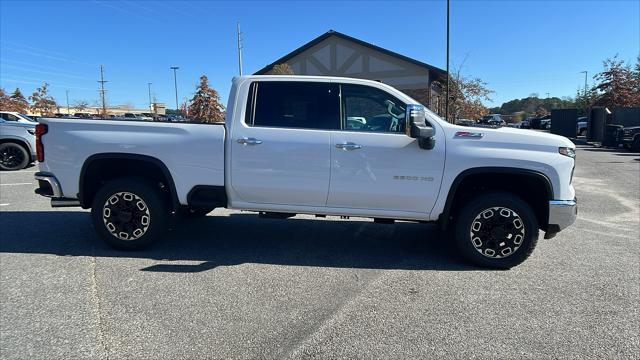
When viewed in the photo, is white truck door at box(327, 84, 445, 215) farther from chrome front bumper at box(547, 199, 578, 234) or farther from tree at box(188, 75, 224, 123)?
tree at box(188, 75, 224, 123)

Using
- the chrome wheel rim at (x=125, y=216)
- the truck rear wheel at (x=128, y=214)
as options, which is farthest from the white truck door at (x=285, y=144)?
the chrome wheel rim at (x=125, y=216)

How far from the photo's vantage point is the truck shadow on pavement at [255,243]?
5.00 m

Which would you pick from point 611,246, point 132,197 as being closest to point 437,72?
point 611,246

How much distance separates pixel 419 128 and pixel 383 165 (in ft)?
1.80

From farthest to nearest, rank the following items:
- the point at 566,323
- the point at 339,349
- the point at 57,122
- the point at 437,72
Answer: the point at 437,72, the point at 57,122, the point at 566,323, the point at 339,349

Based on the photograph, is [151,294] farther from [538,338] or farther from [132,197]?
[538,338]

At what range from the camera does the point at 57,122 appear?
16.8 ft

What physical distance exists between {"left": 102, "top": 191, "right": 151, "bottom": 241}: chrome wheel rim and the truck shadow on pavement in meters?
0.26

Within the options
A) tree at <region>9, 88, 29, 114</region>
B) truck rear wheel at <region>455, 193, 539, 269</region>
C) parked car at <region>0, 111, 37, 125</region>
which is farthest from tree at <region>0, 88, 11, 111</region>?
truck rear wheel at <region>455, 193, 539, 269</region>

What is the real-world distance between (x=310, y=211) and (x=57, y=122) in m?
3.12

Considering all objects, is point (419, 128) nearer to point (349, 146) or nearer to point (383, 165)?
point (383, 165)

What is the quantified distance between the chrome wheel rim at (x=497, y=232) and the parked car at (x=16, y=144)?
12.2 m

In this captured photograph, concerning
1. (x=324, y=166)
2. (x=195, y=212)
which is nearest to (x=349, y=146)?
(x=324, y=166)

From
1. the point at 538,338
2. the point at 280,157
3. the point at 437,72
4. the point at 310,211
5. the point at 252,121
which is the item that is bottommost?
the point at 538,338
